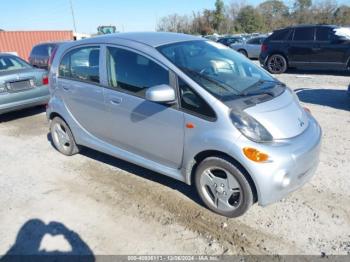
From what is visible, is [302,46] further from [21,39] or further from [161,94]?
[21,39]

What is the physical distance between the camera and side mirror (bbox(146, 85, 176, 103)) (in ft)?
9.99

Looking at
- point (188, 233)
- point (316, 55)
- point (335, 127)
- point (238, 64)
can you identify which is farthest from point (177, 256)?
point (316, 55)

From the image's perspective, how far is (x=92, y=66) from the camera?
13.3 feet

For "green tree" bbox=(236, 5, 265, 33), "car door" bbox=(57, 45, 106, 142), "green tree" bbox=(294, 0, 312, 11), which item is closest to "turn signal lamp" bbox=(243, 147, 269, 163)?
"car door" bbox=(57, 45, 106, 142)

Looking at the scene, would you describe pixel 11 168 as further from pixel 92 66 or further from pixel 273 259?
pixel 273 259

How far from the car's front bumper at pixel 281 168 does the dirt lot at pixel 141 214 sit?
39 centimetres

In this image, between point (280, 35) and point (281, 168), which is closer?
point (281, 168)

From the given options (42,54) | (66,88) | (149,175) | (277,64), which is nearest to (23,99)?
(66,88)

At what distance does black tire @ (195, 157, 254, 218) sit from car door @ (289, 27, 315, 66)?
31.3ft

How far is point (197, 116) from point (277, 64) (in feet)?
32.7

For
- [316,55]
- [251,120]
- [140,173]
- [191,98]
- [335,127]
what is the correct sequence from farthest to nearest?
[316,55] → [335,127] → [140,173] → [191,98] → [251,120]

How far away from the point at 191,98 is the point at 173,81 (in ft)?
0.89

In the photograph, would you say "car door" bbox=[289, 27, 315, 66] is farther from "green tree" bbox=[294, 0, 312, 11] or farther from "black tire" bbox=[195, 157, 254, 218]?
"green tree" bbox=[294, 0, 312, 11]

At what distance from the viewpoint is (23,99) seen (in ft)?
22.4
